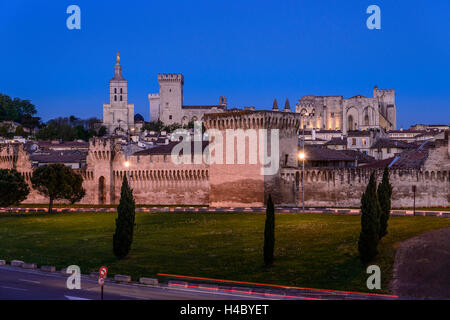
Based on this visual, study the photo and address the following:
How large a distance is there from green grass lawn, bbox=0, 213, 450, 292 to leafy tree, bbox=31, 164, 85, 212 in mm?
12465

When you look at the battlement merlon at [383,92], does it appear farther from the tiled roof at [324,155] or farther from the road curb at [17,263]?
the road curb at [17,263]

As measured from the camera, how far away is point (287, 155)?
6662 centimetres

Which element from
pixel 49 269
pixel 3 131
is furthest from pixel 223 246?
pixel 3 131

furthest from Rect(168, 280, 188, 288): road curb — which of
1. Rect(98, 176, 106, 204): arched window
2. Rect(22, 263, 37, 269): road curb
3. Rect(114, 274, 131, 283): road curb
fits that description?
Rect(98, 176, 106, 204): arched window

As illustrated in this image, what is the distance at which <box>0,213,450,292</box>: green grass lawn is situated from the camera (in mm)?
33312

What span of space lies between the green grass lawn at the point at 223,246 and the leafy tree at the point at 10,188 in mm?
12181

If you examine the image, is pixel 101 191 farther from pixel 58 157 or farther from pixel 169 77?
pixel 169 77

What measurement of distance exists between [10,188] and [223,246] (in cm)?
3804

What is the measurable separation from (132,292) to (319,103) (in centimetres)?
16145

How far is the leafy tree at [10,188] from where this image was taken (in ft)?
227

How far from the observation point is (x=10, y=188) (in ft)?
229

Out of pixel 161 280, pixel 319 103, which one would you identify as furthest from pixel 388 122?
pixel 161 280

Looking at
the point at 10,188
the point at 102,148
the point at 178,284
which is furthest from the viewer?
the point at 102,148

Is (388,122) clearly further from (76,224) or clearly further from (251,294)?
(251,294)
